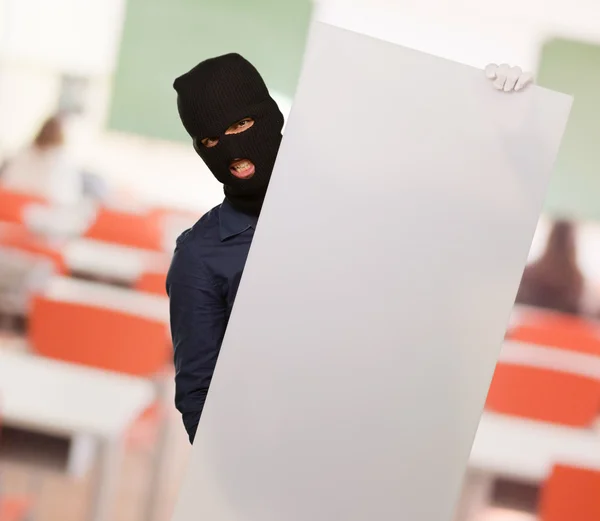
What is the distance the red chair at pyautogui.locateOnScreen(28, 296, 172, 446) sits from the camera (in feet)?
9.41

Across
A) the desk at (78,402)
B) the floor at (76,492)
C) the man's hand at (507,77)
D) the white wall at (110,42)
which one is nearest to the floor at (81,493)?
the floor at (76,492)

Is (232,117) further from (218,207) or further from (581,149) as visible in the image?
(581,149)

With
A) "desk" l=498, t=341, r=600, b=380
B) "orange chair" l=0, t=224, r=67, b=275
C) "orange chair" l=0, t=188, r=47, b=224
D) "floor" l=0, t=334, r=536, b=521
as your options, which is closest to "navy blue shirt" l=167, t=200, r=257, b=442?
"floor" l=0, t=334, r=536, b=521

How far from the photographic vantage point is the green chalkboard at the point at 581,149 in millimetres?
7305

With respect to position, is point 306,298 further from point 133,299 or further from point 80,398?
point 133,299

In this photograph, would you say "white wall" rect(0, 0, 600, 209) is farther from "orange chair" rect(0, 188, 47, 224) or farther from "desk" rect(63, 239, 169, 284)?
"desk" rect(63, 239, 169, 284)

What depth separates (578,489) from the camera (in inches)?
89.0

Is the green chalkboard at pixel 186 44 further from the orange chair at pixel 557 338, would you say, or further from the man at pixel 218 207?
the man at pixel 218 207

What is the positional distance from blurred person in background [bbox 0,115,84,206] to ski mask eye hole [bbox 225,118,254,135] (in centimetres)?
518

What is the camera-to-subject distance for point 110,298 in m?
3.24

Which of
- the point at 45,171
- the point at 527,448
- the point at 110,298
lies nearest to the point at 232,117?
the point at 527,448

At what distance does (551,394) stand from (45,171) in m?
4.61

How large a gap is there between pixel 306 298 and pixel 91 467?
1.39 metres

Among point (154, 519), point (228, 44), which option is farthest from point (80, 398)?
point (228, 44)
